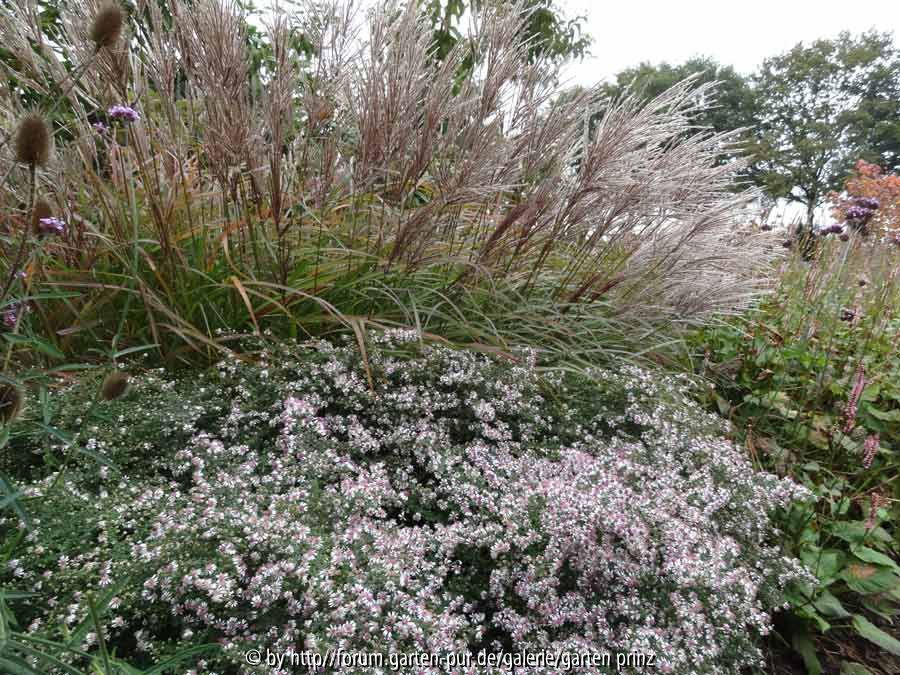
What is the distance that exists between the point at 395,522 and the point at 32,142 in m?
1.07

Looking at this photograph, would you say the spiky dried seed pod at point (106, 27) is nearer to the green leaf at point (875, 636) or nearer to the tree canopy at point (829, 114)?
the green leaf at point (875, 636)

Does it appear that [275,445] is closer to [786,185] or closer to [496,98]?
[496,98]

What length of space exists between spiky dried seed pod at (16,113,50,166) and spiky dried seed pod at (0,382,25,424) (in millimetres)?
376

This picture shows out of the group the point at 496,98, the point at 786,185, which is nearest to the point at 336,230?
the point at 496,98

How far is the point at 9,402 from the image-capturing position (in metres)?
0.98

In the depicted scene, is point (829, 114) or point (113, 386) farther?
point (829, 114)

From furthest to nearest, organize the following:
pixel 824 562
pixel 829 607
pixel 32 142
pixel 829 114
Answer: pixel 829 114 < pixel 824 562 < pixel 829 607 < pixel 32 142

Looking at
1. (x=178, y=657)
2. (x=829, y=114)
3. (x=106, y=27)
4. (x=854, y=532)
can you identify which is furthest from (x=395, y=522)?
(x=829, y=114)

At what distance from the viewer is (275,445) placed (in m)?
1.55

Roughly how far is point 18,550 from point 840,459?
2589mm

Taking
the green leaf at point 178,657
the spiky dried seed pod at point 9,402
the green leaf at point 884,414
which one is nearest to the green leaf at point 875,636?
the green leaf at point 884,414

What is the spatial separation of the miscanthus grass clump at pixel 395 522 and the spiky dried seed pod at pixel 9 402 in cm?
22

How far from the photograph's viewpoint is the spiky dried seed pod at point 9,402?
3.15 feet

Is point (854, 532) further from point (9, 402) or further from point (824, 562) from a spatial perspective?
point (9, 402)
